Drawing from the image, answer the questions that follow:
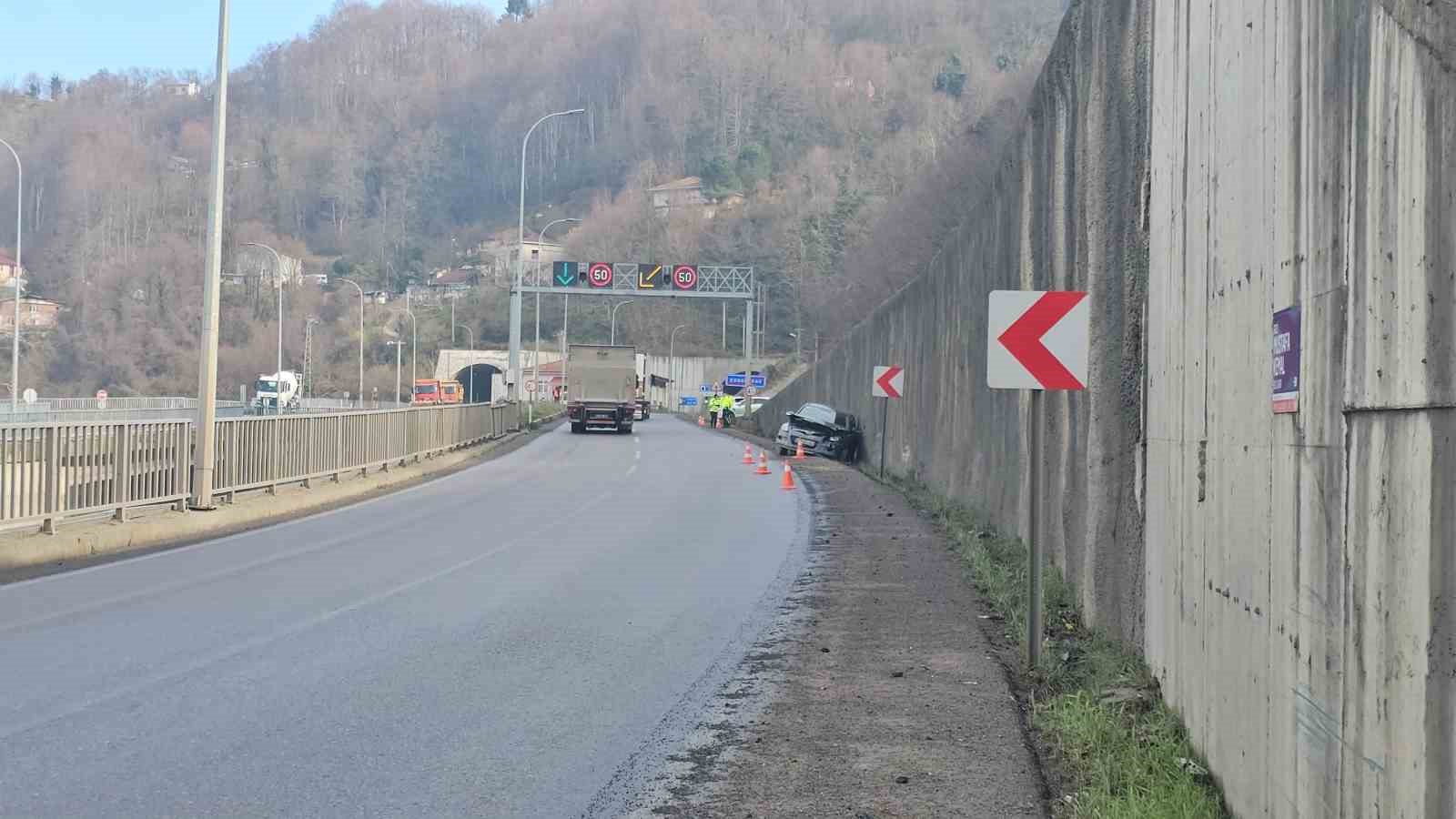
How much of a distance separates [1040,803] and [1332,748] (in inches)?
85.8

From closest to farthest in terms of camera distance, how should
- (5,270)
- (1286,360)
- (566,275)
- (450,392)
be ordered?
(1286,360) < (566,275) < (450,392) < (5,270)

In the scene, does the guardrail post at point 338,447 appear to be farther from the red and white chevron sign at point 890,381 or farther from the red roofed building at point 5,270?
the red roofed building at point 5,270

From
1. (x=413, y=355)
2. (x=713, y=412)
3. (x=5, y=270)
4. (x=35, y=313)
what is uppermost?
(x=5, y=270)

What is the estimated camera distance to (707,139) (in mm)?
178750

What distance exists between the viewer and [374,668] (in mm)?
9539

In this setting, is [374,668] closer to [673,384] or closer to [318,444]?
[318,444]

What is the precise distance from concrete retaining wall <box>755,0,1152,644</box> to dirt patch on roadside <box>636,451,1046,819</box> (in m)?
1.12

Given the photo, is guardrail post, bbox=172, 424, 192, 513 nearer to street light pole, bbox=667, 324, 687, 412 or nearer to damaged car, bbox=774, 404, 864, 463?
damaged car, bbox=774, 404, 864, 463

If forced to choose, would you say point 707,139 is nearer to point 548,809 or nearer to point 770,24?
point 770,24

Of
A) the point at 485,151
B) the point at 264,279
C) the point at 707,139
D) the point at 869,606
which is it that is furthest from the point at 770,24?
the point at 869,606

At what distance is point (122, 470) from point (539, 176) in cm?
18493

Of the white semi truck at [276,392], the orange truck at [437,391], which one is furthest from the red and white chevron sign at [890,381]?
the orange truck at [437,391]

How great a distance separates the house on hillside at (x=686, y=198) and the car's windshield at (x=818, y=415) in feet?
365

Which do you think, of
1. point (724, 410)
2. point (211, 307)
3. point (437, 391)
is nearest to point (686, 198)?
point (437, 391)
